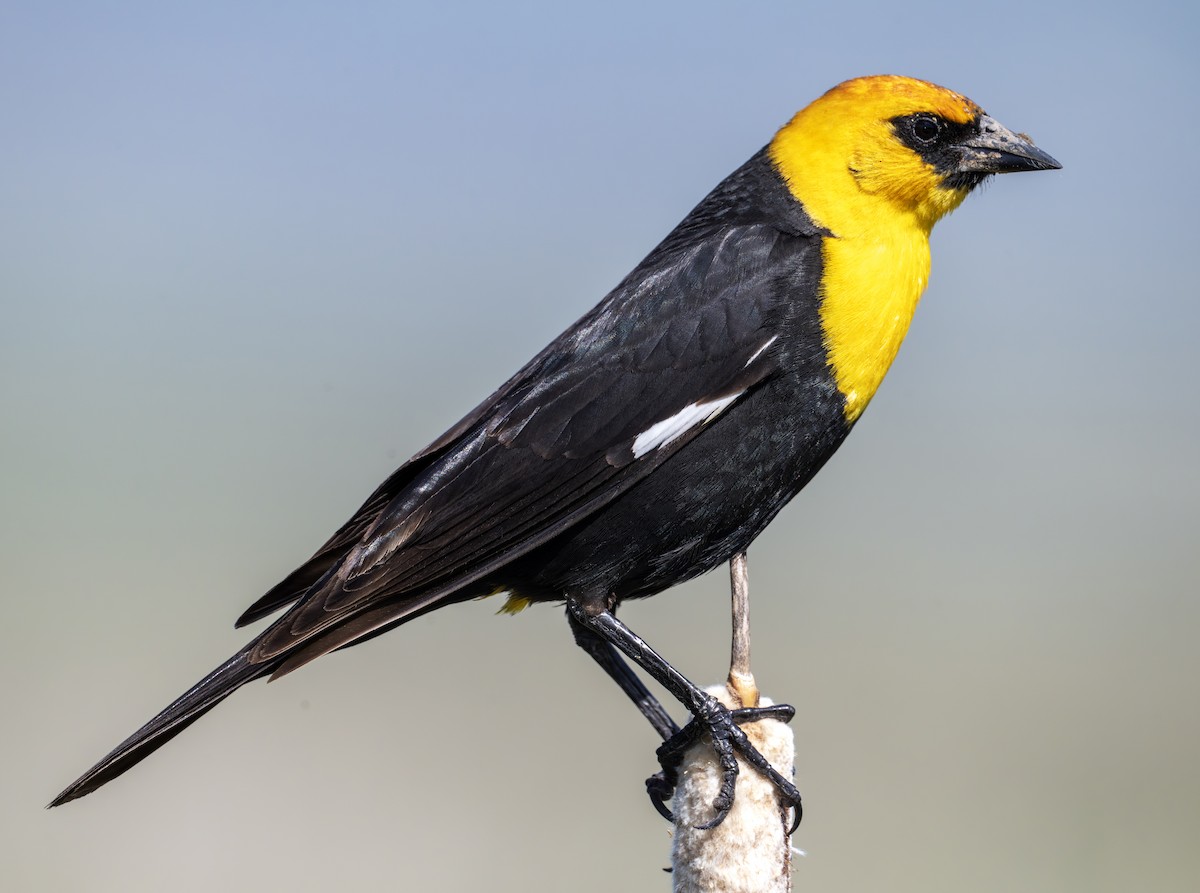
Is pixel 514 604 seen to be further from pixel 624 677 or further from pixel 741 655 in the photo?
pixel 741 655

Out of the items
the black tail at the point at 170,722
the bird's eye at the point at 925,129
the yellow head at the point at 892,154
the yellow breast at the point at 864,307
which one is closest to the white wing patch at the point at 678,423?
the yellow breast at the point at 864,307

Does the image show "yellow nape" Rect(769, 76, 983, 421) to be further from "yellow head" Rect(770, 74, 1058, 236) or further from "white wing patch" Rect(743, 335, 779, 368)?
"white wing patch" Rect(743, 335, 779, 368)

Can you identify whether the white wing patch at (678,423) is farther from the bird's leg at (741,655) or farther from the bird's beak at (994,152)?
the bird's beak at (994,152)

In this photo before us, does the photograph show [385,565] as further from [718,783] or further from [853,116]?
[853,116]

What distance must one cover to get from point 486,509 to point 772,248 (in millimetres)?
988

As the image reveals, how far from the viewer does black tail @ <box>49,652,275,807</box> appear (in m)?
2.80

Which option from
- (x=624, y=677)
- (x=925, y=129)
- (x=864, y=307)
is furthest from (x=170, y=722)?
(x=925, y=129)

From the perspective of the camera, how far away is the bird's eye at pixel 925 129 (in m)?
3.28

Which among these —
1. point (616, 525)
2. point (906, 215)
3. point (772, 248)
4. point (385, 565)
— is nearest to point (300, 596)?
point (385, 565)

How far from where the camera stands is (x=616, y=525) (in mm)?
3021

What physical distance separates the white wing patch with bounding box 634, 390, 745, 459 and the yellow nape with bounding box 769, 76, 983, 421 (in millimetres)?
305

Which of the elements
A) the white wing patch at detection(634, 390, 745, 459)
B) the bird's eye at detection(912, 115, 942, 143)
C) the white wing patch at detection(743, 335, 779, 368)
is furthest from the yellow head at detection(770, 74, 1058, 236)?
the white wing patch at detection(634, 390, 745, 459)

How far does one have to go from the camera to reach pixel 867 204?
3.22 meters

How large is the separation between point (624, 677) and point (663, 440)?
0.86 meters
